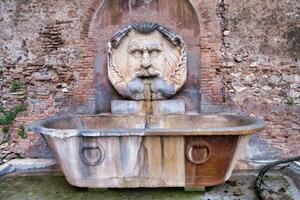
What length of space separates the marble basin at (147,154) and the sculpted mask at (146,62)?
47.6 inches

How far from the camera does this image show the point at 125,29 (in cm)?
423

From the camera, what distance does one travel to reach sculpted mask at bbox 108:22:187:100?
418 centimetres

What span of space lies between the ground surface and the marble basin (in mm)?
126

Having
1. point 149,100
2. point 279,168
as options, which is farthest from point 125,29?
point 279,168

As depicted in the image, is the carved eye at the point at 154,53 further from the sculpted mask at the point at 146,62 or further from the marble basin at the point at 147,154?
the marble basin at the point at 147,154

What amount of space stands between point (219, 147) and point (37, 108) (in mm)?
2537

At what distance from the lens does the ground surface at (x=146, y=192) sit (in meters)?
3.23

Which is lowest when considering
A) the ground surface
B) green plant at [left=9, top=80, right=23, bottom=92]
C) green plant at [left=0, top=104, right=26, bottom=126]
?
the ground surface

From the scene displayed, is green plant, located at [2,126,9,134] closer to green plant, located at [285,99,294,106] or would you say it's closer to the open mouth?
the open mouth

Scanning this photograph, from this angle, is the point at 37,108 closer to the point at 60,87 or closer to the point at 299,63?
the point at 60,87

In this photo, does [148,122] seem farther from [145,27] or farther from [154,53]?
[145,27]

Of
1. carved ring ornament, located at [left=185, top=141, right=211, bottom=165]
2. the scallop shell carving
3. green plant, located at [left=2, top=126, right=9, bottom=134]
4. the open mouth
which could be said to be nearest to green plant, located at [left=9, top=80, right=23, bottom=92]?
green plant, located at [left=2, top=126, right=9, bottom=134]

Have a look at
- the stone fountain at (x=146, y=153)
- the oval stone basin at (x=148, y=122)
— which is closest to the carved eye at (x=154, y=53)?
the oval stone basin at (x=148, y=122)

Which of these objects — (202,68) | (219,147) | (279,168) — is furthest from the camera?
(202,68)
